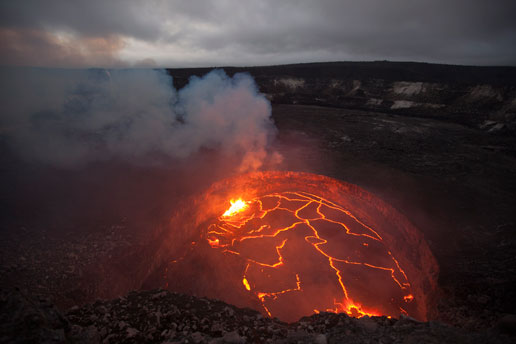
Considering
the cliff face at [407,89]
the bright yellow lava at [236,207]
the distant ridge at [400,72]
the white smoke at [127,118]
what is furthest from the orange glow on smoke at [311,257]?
the distant ridge at [400,72]

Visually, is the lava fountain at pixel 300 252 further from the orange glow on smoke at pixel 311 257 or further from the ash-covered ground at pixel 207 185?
the ash-covered ground at pixel 207 185

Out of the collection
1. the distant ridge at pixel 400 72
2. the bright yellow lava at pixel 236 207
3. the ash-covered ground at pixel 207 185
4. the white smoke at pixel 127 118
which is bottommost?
the bright yellow lava at pixel 236 207

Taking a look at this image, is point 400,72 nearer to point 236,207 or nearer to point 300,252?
point 236,207

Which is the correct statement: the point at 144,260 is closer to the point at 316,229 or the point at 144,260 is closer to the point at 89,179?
the point at 89,179

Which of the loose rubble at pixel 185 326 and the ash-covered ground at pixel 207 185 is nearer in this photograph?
the loose rubble at pixel 185 326

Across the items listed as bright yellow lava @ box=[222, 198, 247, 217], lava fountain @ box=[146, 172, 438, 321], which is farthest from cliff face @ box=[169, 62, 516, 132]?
bright yellow lava @ box=[222, 198, 247, 217]

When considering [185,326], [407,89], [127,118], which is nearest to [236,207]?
[185,326]

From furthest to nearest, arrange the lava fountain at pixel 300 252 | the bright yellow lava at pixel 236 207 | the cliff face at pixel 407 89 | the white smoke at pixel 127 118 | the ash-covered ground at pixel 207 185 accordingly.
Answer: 1. the cliff face at pixel 407 89
2. the white smoke at pixel 127 118
3. the bright yellow lava at pixel 236 207
4. the lava fountain at pixel 300 252
5. the ash-covered ground at pixel 207 185
